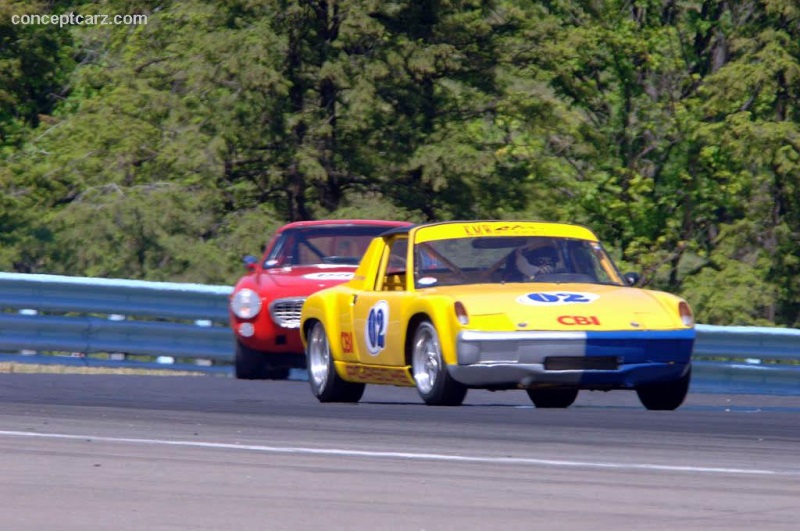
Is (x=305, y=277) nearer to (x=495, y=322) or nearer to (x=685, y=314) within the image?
(x=495, y=322)

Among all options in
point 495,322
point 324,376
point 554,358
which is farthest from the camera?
point 324,376

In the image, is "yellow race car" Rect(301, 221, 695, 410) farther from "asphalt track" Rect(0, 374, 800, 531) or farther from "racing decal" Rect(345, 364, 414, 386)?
"asphalt track" Rect(0, 374, 800, 531)

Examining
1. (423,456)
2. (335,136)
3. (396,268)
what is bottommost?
(423,456)

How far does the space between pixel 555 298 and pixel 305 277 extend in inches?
173

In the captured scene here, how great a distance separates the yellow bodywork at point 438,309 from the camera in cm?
1101

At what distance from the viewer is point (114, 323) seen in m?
17.0

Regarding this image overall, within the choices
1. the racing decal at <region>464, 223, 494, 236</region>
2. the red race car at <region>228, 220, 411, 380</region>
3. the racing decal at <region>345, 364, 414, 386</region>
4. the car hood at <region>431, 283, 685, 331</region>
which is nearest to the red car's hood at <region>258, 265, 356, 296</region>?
the red race car at <region>228, 220, 411, 380</region>

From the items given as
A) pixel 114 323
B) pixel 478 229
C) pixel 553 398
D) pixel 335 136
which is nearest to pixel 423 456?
pixel 478 229

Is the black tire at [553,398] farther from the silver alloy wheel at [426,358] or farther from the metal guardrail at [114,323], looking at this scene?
the metal guardrail at [114,323]

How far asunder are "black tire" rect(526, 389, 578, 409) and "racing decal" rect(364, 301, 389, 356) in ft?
4.83

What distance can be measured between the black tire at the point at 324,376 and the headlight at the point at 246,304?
2044 millimetres

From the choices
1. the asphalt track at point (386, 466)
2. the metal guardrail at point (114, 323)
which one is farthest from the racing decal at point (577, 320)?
the metal guardrail at point (114, 323)

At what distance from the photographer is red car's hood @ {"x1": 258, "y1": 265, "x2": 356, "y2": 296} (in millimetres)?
14984

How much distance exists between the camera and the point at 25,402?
1192cm
